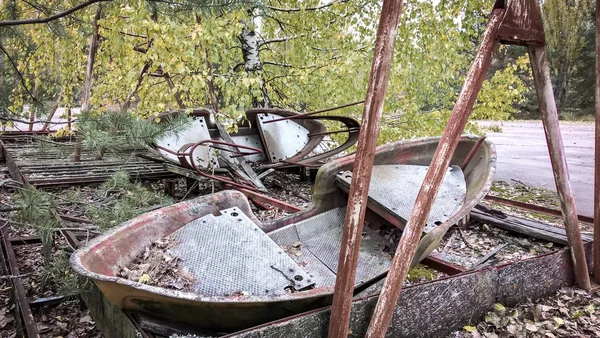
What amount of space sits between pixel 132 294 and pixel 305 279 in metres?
1.06

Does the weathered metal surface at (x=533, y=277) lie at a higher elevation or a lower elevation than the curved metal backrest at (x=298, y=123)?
lower

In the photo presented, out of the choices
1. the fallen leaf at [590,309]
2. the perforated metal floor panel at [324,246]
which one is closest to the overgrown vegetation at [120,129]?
the perforated metal floor panel at [324,246]

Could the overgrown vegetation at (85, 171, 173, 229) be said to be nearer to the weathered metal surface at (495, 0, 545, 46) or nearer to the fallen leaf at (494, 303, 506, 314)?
the fallen leaf at (494, 303, 506, 314)

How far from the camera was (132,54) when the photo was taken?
611cm

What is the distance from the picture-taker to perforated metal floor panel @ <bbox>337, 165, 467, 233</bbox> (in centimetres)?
341

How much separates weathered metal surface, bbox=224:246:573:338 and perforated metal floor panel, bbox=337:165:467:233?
0.59 m

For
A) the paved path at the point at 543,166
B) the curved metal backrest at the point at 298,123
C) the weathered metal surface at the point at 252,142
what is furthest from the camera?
the weathered metal surface at the point at 252,142

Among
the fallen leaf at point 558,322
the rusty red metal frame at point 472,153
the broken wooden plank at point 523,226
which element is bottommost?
the fallen leaf at point 558,322

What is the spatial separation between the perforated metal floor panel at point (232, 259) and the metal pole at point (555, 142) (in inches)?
72.9

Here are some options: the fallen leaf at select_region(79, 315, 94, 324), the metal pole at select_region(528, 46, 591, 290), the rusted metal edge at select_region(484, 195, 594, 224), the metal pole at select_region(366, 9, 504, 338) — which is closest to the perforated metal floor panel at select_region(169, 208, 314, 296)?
the metal pole at select_region(366, 9, 504, 338)

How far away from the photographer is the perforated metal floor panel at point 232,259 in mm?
2422

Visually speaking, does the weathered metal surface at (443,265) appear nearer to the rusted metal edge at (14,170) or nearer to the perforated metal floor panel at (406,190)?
the perforated metal floor panel at (406,190)

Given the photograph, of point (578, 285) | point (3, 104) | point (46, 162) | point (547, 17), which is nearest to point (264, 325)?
point (578, 285)

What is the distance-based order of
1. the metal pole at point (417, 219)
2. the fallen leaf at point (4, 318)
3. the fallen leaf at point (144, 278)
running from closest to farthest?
the metal pole at point (417, 219), the fallen leaf at point (144, 278), the fallen leaf at point (4, 318)
